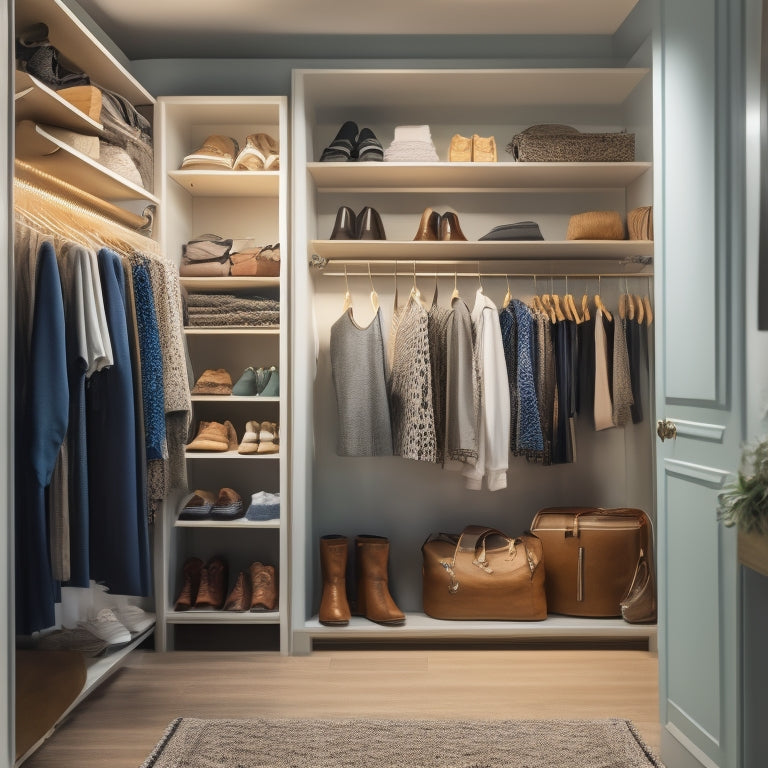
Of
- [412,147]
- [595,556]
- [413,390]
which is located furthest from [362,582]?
[412,147]

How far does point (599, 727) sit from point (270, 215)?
2599mm

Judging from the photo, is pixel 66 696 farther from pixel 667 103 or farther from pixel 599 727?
pixel 667 103

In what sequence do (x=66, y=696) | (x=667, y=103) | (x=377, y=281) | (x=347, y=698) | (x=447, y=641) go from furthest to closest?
(x=377, y=281) < (x=447, y=641) < (x=347, y=698) < (x=66, y=696) < (x=667, y=103)

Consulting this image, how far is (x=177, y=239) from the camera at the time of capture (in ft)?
11.6

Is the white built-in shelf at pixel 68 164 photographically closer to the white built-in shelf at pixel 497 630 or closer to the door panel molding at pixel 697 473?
the white built-in shelf at pixel 497 630

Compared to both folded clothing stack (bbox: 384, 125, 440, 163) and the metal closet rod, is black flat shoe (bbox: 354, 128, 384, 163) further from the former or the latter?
the metal closet rod

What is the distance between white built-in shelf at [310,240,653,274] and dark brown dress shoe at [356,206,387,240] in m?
0.06

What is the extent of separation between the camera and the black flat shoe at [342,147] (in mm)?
3441

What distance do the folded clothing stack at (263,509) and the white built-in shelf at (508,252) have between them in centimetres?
111

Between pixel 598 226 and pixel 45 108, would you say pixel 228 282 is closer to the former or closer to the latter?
pixel 45 108

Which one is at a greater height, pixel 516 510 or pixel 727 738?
pixel 516 510

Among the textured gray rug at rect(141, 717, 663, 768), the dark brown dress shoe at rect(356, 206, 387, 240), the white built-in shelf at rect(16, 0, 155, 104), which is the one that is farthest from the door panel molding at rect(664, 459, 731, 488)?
the white built-in shelf at rect(16, 0, 155, 104)

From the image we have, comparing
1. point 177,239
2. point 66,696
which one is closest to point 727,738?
point 66,696

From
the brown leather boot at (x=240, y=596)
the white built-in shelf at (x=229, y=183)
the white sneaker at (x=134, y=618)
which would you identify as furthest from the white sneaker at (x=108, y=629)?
the white built-in shelf at (x=229, y=183)
